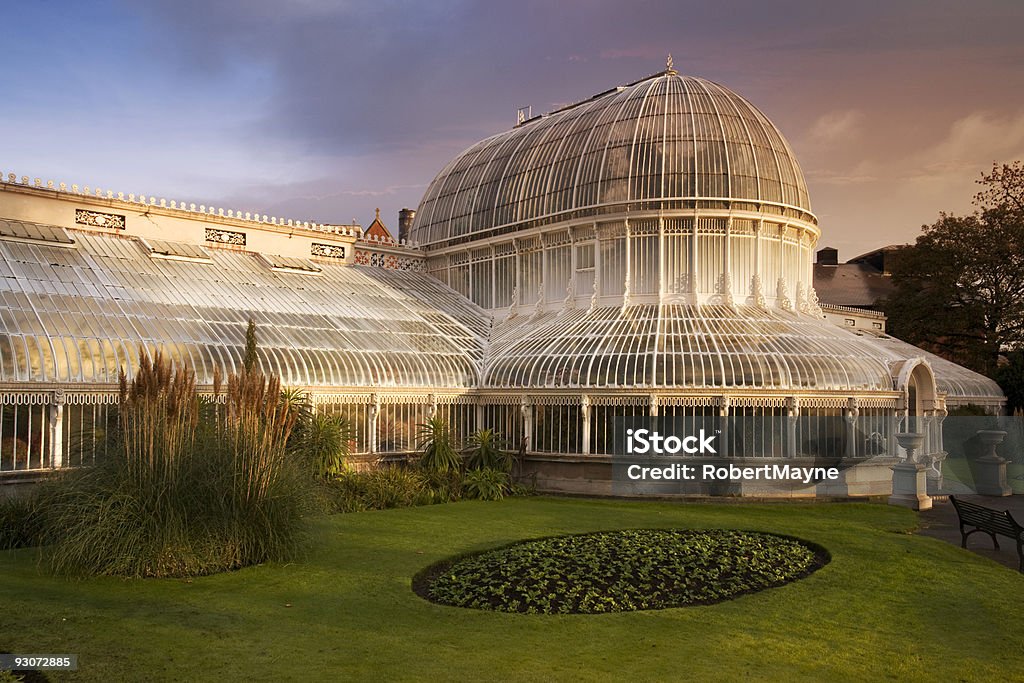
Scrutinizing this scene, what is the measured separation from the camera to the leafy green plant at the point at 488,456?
980 inches

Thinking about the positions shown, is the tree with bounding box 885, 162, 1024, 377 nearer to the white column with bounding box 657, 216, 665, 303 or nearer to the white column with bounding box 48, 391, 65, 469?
the white column with bounding box 657, 216, 665, 303

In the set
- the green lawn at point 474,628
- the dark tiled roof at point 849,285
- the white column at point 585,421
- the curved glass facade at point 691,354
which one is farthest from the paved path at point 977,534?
the dark tiled roof at point 849,285

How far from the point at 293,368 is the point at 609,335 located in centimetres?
939

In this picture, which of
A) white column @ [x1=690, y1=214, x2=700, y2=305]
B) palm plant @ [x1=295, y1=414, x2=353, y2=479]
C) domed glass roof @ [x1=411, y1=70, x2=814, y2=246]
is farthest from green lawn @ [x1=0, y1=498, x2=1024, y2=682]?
domed glass roof @ [x1=411, y1=70, x2=814, y2=246]

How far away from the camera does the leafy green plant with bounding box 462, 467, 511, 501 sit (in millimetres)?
23234

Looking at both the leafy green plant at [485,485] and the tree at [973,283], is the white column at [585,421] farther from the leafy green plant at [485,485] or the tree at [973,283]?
the tree at [973,283]

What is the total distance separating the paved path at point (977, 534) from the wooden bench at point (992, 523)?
0.66 ft

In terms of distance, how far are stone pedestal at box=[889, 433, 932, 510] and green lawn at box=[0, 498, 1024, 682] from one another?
7090 mm

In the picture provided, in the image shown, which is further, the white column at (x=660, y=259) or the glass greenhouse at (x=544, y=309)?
the white column at (x=660, y=259)

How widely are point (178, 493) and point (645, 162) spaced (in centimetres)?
1984

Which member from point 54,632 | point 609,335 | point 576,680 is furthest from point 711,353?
point 54,632

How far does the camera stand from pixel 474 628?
35.2ft

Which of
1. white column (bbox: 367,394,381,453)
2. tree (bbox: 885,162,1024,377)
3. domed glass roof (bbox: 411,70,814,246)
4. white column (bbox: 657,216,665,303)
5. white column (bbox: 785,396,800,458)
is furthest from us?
tree (bbox: 885,162,1024,377)

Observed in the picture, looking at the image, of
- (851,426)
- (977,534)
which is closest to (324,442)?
(851,426)
